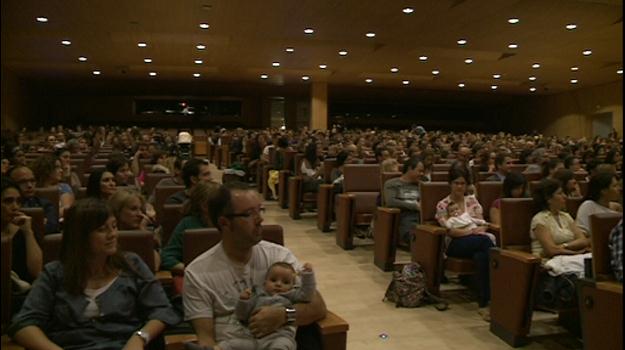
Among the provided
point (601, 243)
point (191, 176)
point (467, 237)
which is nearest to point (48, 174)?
point (191, 176)

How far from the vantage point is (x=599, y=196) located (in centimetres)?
401

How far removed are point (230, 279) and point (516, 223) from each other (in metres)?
2.44

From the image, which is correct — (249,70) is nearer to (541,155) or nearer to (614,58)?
(614,58)

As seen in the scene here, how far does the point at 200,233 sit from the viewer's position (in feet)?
9.61

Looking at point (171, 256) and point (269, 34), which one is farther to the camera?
point (269, 34)

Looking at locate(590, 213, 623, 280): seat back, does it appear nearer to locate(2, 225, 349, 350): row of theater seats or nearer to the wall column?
locate(2, 225, 349, 350): row of theater seats

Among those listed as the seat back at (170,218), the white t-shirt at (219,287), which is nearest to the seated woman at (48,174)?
the seat back at (170,218)

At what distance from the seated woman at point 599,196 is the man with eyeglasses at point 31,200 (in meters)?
3.52

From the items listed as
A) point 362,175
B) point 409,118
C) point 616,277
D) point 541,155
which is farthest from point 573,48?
point 409,118

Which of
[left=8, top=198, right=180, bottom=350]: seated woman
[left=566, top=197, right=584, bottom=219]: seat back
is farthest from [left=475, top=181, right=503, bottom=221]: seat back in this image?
[left=8, top=198, right=180, bottom=350]: seated woman

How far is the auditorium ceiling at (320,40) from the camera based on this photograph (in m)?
10.3

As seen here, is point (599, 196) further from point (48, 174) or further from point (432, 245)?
point (48, 174)

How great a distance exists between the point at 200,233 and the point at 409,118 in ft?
88.9

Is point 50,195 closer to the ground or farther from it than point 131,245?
farther from it
